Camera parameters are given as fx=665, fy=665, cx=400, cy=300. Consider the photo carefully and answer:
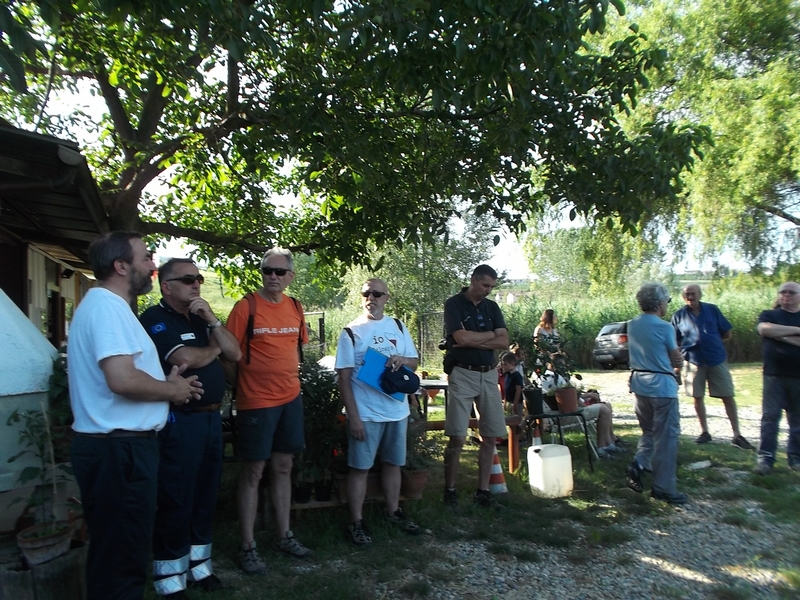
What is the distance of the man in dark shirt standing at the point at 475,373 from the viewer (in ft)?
17.8

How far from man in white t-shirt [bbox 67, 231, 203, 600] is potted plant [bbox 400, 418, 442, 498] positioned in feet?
8.55

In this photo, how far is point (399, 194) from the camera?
685 centimetres

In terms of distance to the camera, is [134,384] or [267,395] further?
[267,395]

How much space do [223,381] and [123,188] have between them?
448 centimetres

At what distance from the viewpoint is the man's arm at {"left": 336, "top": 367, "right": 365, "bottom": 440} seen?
4.70m

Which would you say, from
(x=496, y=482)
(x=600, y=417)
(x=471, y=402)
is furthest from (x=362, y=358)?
(x=600, y=417)

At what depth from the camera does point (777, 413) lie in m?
6.45

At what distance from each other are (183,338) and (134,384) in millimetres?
851

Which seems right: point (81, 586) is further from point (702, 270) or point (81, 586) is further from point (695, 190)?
point (702, 270)

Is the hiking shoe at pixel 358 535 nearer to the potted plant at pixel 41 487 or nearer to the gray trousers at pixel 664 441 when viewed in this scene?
the potted plant at pixel 41 487

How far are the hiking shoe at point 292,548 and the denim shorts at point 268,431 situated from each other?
2.07ft

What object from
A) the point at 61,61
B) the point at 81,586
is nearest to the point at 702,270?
the point at 61,61

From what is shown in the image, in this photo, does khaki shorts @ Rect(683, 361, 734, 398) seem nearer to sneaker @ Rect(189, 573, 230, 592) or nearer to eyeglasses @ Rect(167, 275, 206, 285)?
sneaker @ Rect(189, 573, 230, 592)

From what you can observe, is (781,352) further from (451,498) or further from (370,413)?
(370,413)
